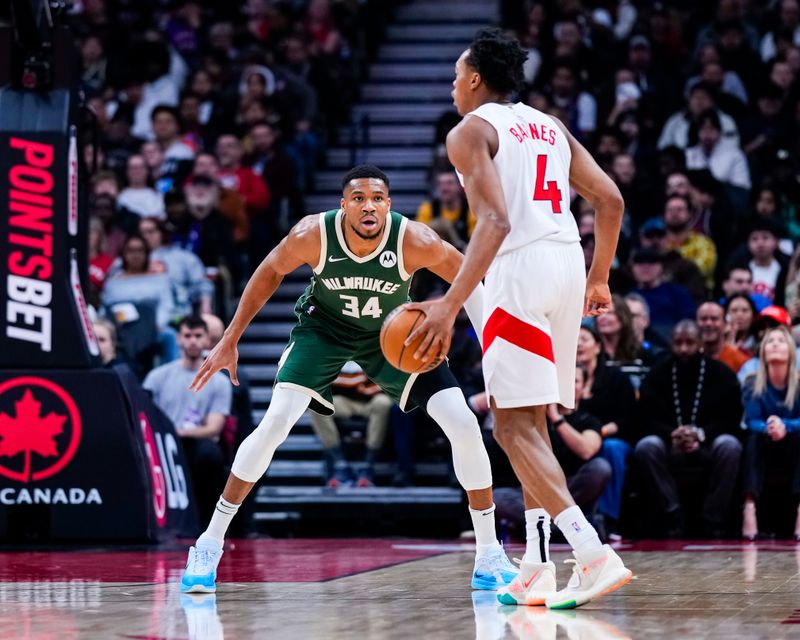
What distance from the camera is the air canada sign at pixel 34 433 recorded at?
7953 mm

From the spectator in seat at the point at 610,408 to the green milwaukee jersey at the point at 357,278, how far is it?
11.3 feet

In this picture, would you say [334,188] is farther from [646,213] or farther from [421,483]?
[421,483]

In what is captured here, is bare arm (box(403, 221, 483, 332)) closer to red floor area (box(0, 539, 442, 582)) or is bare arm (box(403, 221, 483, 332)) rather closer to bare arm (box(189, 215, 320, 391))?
bare arm (box(189, 215, 320, 391))

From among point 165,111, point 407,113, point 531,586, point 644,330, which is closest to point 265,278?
point 531,586

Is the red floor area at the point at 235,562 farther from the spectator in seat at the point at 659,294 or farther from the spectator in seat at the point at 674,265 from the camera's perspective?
the spectator in seat at the point at 674,265

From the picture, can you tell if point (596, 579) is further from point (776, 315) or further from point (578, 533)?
point (776, 315)

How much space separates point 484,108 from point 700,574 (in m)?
2.39

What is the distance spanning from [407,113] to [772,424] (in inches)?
270

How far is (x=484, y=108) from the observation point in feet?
16.8

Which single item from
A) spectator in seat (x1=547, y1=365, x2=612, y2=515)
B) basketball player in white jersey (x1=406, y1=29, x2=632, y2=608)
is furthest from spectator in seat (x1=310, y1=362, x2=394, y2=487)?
basketball player in white jersey (x1=406, y1=29, x2=632, y2=608)

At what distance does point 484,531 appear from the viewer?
19.4 feet

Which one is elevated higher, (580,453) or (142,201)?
(142,201)

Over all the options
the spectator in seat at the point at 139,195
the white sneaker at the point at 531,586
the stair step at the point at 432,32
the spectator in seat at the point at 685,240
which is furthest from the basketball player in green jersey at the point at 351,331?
the stair step at the point at 432,32

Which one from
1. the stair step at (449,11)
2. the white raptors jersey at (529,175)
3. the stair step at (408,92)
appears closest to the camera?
the white raptors jersey at (529,175)
